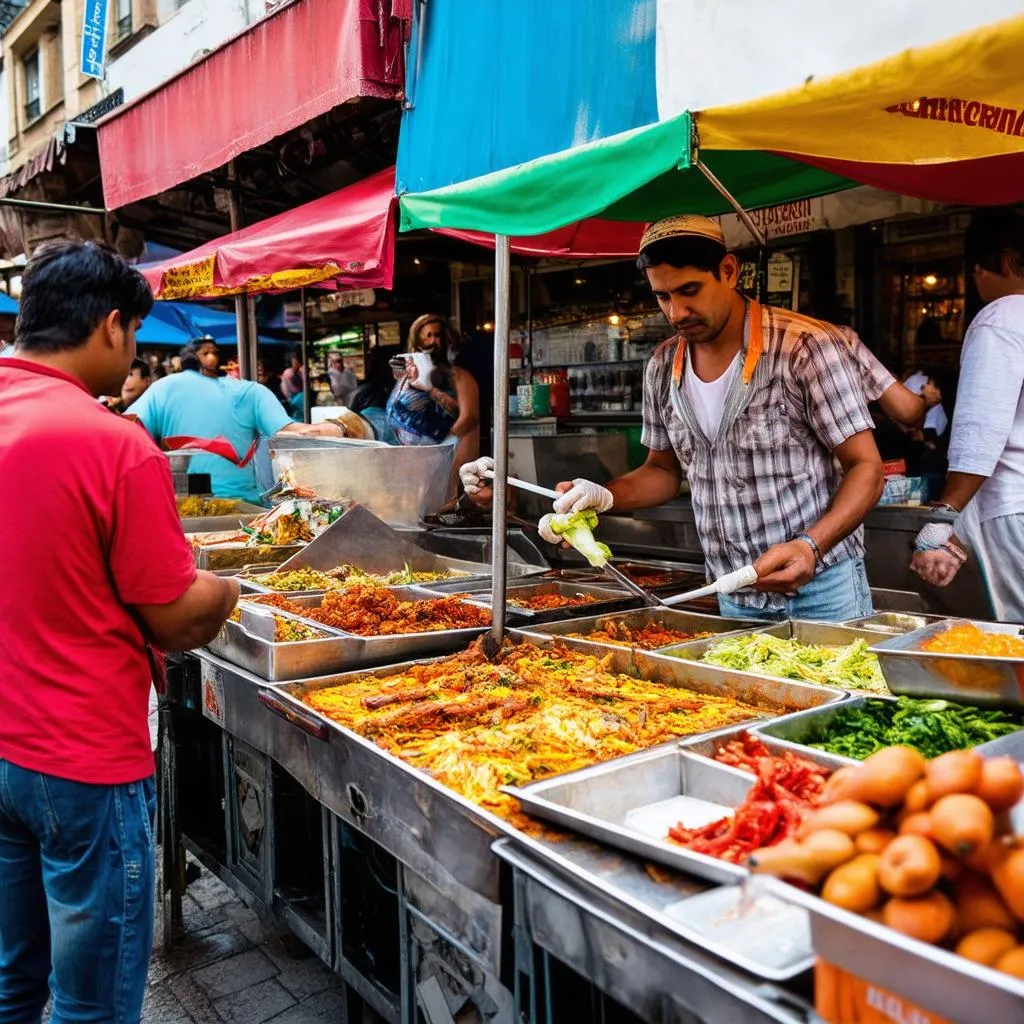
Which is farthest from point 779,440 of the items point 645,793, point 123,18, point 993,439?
point 123,18

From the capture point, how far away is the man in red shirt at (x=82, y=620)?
2.08 meters

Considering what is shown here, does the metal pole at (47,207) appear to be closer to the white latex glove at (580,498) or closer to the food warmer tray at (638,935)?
the white latex glove at (580,498)

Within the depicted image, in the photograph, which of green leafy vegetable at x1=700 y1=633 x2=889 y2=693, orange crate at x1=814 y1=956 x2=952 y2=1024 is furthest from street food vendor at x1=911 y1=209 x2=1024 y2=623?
orange crate at x1=814 y1=956 x2=952 y2=1024

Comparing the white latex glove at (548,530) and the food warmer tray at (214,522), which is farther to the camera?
the food warmer tray at (214,522)

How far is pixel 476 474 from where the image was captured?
3.97m

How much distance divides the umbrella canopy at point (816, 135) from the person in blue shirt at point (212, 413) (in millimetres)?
3308

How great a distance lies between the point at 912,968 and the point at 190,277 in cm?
720

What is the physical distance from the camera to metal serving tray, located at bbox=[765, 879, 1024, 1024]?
1.07m

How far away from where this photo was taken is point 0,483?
2.07 metres

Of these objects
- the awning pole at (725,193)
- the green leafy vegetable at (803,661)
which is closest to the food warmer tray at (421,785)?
the green leafy vegetable at (803,661)

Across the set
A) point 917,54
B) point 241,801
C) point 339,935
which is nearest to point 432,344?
point 241,801

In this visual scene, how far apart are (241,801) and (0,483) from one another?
1860mm

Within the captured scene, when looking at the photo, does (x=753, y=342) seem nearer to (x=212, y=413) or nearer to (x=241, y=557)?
(x=241, y=557)

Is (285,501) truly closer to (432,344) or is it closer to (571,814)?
(432,344)
